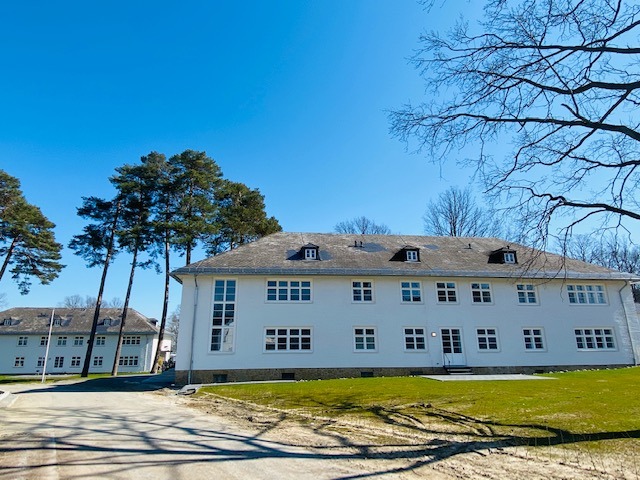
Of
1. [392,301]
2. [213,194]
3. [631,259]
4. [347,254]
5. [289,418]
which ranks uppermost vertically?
[213,194]

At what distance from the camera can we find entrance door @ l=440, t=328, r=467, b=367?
68.2 feet

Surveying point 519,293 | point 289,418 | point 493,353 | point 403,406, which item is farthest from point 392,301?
point 289,418

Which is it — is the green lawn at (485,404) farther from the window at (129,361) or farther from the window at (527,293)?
the window at (129,361)

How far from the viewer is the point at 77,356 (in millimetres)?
43531

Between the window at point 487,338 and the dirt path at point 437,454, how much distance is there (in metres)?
14.9

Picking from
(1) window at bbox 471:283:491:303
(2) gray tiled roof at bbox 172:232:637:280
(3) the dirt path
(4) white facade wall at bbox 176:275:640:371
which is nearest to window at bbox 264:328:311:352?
(4) white facade wall at bbox 176:275:640:371

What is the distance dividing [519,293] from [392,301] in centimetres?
753

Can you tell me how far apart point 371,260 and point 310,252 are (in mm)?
3502

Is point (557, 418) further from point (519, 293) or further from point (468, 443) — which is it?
point (519, 293)

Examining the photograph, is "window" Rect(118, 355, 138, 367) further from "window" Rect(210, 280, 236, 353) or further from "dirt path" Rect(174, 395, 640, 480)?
"dirt path" Rect(174, 395, 640, 480)

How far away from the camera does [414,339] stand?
68.7 feet

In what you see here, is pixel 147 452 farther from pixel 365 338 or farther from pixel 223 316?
pixel 365 338

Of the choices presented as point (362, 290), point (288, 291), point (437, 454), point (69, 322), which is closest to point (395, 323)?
point (362, 290)

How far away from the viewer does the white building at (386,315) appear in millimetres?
19578
